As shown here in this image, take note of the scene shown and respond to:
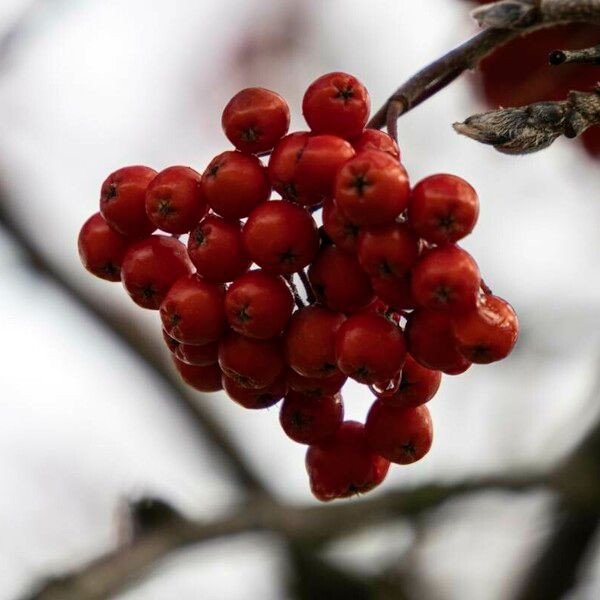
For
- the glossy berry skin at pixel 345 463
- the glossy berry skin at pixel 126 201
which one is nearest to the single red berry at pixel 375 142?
the glossy berry skin at pixel 126 201

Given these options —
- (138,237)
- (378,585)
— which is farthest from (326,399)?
(378,585)

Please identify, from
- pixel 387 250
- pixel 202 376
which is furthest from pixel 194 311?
pixel 387 250

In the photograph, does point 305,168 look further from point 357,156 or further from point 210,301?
point 210,301

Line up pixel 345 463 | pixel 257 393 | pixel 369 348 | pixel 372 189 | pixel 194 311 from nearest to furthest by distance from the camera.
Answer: pixel 372 189 → pixel 369 348 → pixel 194 311 → pixel 257 393 → pixel 345 463

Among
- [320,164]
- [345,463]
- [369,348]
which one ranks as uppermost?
[320,164]

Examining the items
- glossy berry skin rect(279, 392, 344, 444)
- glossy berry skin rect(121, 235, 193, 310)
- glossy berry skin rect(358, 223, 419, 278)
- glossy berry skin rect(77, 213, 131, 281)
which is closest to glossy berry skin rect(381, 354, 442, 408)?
glossy berry skin rect(279, 392, 344, 444)

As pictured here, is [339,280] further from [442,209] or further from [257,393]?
[257,393]
